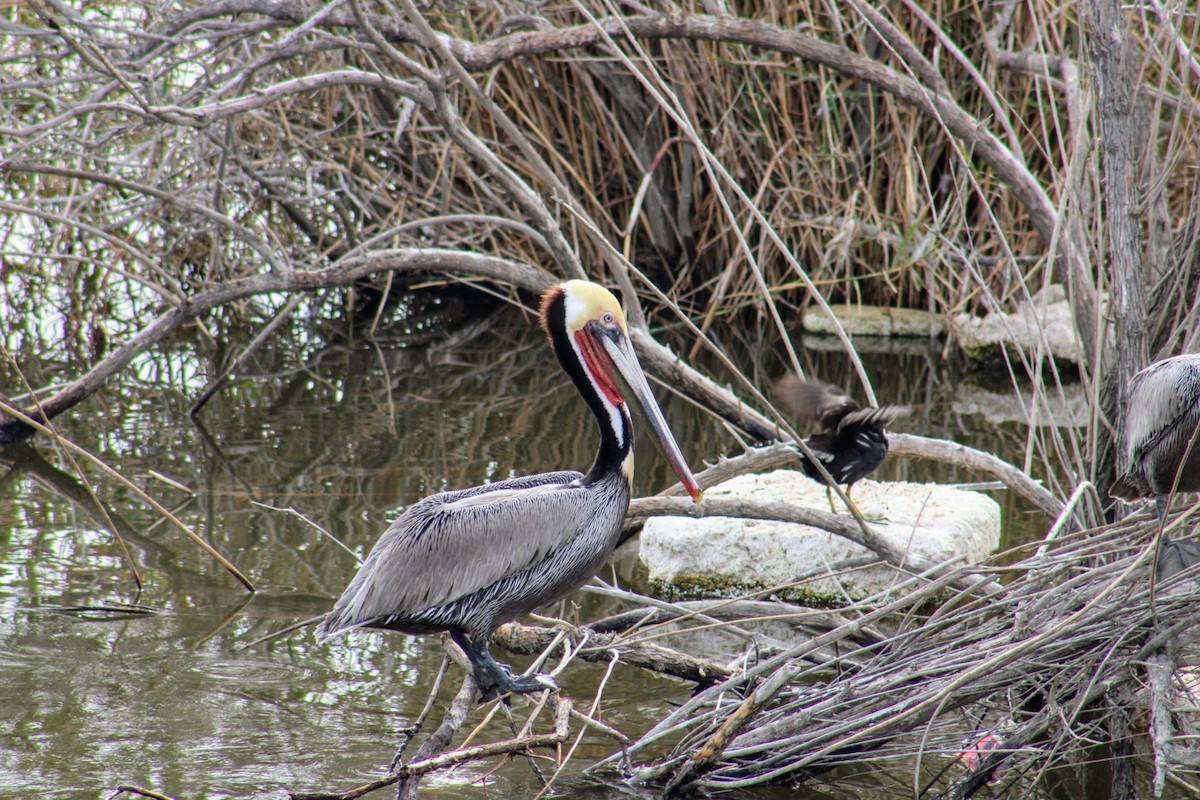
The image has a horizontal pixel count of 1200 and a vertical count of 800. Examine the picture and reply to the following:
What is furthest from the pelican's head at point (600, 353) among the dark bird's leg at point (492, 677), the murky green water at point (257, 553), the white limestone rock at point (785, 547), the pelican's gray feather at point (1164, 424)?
the white limestone rock at point (785, 547)

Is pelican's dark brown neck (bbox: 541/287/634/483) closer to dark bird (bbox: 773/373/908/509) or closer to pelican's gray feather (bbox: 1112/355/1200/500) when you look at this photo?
dark bird (bbox: 773/373/908/509)

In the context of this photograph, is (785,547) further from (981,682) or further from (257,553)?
(257,553)

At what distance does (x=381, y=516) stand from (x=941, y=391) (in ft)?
13.9

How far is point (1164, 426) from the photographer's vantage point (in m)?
2.95

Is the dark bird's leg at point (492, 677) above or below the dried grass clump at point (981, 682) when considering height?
above

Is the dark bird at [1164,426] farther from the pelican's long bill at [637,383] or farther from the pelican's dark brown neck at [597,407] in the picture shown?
the pelican's dark brown neck at [597,407]

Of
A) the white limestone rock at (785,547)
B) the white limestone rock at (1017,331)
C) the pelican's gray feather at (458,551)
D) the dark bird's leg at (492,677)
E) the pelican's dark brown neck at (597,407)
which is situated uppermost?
the pelican's dark brown neck at (597,407)

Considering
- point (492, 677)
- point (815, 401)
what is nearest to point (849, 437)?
point (815, 401)

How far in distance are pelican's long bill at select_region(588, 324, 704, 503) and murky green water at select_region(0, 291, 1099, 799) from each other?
0.92 meters

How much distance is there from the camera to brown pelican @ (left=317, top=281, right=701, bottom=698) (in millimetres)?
2904

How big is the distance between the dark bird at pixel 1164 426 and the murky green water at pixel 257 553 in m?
1.09

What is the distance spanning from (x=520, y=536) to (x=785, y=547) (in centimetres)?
204

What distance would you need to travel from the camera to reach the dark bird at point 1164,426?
2920 mm

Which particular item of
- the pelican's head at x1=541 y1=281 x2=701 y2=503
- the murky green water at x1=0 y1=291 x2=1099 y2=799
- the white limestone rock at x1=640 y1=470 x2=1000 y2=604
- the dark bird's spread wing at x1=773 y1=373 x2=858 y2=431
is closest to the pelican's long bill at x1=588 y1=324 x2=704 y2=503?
the pelican's head at x1=541 y1=281 x2=701 y2=503
